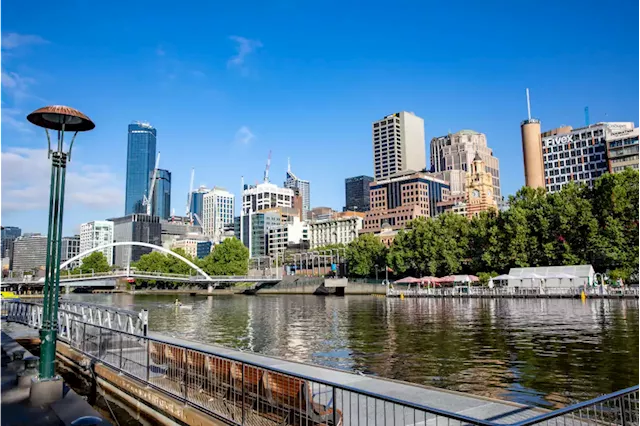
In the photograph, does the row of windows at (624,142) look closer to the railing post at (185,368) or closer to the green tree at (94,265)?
the green tree at (94,265)

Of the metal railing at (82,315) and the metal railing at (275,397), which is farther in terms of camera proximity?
the metal railing at (82,315)

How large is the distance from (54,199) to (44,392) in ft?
17.9

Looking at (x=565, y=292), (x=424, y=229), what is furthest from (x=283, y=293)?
(x=565, y=292)

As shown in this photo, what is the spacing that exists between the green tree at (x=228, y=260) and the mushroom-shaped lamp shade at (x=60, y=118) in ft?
472

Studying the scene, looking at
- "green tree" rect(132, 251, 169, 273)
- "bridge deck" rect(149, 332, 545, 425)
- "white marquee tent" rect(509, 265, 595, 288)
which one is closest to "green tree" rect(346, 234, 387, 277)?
"white marquee tent" rect(509, 265, 595, 288)

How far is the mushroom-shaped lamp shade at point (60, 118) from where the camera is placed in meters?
14.9

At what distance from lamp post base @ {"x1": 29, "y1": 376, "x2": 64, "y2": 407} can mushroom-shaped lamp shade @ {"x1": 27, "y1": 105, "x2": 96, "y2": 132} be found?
731 cm

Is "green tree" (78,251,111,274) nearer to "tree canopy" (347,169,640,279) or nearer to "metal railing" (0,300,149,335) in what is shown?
"tree canopy" (347,169,640,279)

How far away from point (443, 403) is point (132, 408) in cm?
878

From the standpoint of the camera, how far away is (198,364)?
13.0m

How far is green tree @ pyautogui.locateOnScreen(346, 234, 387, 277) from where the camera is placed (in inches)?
5266

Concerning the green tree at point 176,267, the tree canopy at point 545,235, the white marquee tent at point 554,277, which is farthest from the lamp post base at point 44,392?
the green tree at point 176,267

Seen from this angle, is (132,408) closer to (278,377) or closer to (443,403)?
(278,377)

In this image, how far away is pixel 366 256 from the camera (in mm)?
136750
